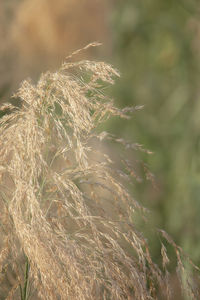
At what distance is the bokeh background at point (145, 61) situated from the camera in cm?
313

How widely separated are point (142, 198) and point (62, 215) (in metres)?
1.06

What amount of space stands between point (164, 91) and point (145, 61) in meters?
0.18

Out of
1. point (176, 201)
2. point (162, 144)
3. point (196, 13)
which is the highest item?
point (196, 13)

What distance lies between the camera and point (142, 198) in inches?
123

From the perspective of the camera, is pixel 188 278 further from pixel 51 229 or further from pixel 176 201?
pixel 176 201

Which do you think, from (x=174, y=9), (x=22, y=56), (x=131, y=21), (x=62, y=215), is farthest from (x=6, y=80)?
(x=62, y=215)

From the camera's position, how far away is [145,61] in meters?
3.26

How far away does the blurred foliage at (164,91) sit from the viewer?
10.2ft

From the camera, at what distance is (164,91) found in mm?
3217

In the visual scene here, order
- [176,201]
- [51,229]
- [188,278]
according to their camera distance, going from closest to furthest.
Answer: [51,229]
[188,278]
[176,201]

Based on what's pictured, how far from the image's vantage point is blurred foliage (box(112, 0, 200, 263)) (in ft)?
10.2

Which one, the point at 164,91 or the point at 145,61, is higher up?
the point at 145,61

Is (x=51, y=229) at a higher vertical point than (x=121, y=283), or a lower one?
higher

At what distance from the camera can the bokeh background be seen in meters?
3.13
